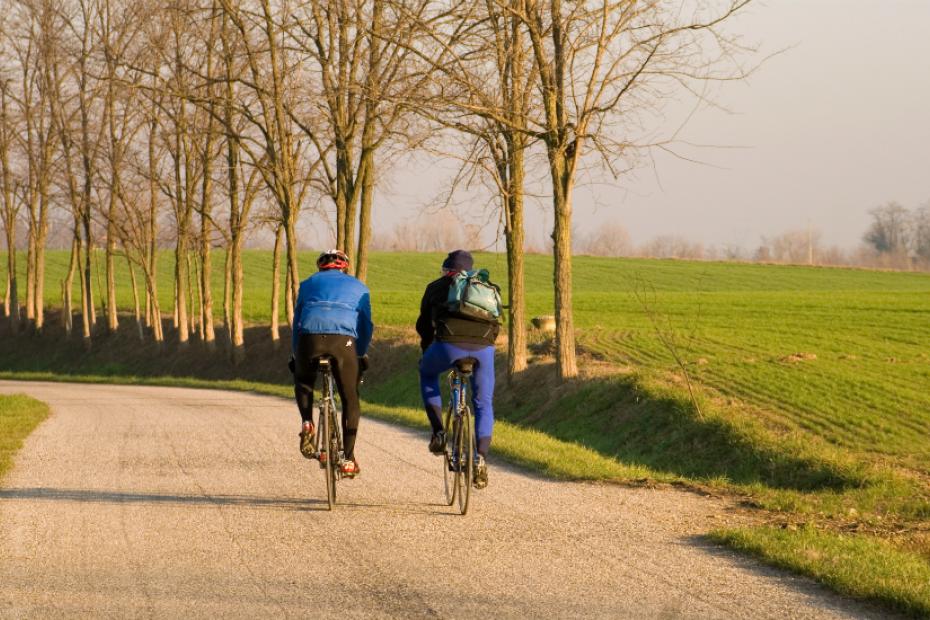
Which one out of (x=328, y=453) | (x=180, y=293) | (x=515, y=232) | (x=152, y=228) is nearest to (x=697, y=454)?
(x=515, y=232)

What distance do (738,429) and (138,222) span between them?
3200 centimetres

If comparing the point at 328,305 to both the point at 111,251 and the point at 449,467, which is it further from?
the point at 111,251

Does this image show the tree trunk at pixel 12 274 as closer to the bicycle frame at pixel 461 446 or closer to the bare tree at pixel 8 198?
the bare tree at pixel 8 198

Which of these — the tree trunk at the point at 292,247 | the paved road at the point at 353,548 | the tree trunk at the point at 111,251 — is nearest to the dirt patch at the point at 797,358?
the tree trunk at the point at 292,247

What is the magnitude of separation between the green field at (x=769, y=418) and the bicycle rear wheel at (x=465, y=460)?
206 cm

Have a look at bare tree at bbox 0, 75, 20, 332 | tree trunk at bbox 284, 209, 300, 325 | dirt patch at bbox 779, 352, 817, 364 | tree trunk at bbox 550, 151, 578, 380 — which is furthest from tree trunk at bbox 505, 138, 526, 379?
bare tree at bbox 0, 75, 20, 332

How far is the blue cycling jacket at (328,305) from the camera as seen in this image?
10.0m

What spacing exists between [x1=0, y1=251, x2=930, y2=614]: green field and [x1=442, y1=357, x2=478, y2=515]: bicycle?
2096mm

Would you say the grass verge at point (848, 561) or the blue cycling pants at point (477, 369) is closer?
the grass verge at point (848, 561)

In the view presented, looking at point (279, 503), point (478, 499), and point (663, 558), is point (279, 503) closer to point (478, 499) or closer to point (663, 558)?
point (478, 499)


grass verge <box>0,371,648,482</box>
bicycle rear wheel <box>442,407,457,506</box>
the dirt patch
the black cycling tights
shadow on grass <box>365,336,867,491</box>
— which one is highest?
the black cycling tights

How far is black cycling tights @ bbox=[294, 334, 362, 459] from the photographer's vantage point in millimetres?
10031

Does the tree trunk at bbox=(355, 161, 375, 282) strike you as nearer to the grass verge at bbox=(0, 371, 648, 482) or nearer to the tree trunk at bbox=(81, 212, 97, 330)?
the grass verge at bbox=(0, 371, 648, 482)

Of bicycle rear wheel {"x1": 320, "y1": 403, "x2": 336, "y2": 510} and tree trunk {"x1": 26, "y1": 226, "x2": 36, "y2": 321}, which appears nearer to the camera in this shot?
bicycle rear wheel {"x1": 320, "y1": 403, "x2": 336, "y2": 510}
